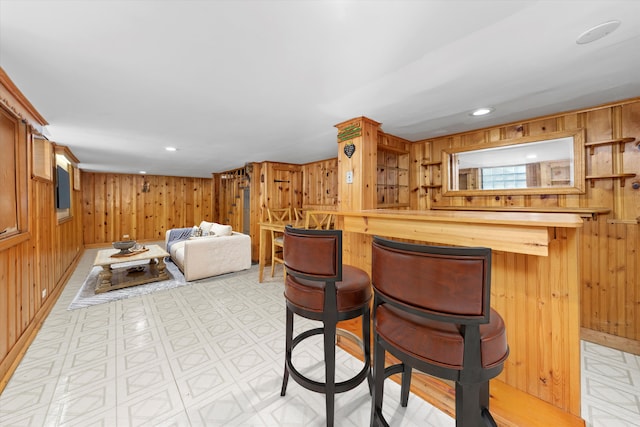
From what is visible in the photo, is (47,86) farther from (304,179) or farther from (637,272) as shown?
(637,272)

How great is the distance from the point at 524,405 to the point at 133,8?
284 cm

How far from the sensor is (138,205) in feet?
24.3

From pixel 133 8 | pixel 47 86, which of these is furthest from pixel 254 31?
pixel 47 86

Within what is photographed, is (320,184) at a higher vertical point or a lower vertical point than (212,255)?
higher

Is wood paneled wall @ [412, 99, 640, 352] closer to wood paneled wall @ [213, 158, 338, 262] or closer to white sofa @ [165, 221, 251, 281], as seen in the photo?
wood paneled wall @ [213, 158, 338, 262]

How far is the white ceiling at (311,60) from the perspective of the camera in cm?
115

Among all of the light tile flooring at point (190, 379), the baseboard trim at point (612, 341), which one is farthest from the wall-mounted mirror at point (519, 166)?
the light tile flooring at point (190, 379)

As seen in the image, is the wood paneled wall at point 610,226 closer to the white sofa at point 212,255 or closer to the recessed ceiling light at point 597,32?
the recessed ceiling light at point 597,32

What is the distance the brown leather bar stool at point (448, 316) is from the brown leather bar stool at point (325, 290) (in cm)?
32

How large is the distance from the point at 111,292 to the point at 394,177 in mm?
4404

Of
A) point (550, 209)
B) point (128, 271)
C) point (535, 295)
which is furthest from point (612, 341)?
point (128, 271)

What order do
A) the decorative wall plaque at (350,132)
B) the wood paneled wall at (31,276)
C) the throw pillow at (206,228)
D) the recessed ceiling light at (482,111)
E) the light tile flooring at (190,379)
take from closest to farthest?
the light tile flooring at (190,379) → the wood paneled wall at (31,276) → the recessed ceiling light at (482,111) → the decorative wall plaque at (350,132) → the throw pillow at (206,228)

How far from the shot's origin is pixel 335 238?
123 cm

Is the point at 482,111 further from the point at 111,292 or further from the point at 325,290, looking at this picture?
the point at 111,292
